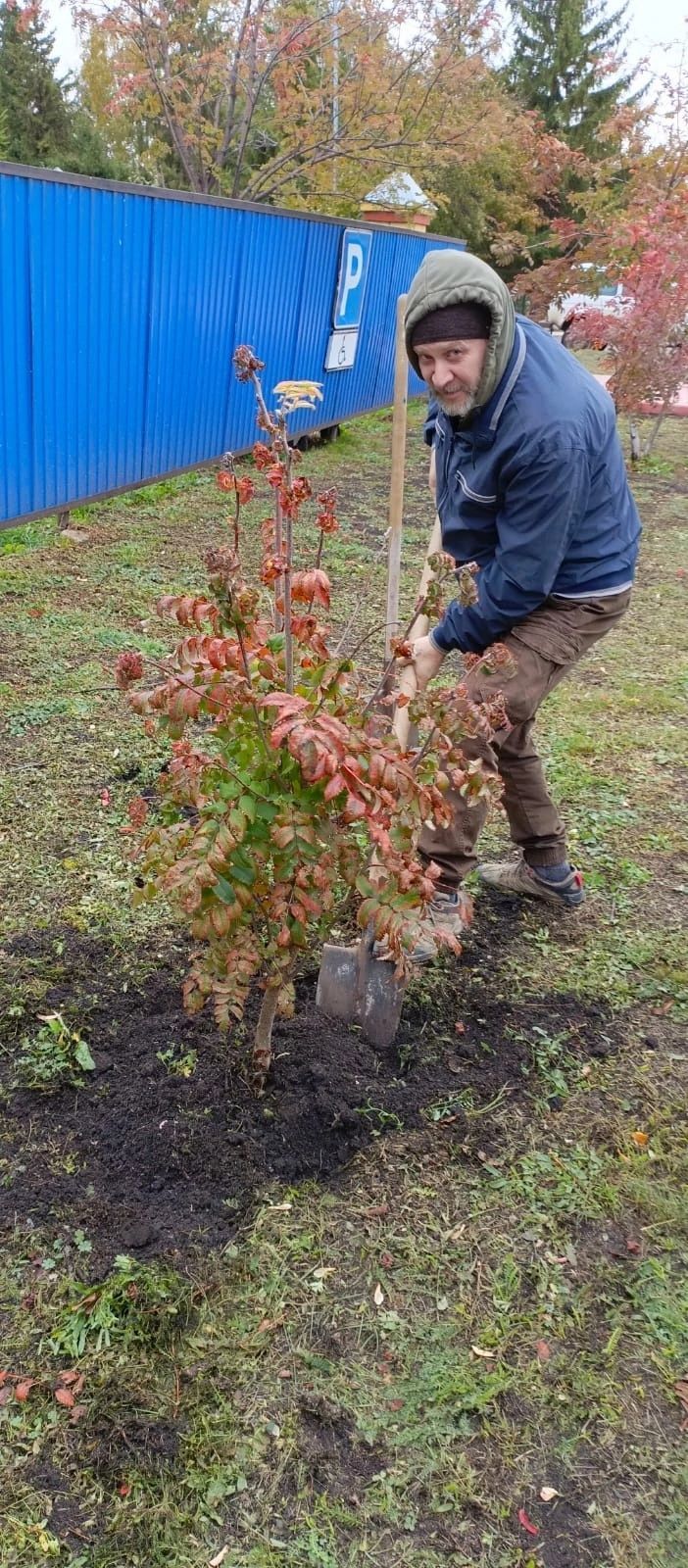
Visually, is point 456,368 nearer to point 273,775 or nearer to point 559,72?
point 273,775

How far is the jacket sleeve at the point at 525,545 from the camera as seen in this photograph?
102 inches

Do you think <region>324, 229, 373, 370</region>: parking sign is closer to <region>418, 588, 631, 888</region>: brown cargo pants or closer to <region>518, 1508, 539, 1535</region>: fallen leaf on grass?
<region>418, 588, 631, 888</region>: brown cargo pants

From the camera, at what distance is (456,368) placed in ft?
8.30

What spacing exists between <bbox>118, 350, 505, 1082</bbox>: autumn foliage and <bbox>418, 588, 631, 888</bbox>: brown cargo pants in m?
0.57

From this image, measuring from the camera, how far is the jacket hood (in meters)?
2.41

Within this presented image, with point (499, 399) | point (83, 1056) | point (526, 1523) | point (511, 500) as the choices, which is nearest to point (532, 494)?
point (511, 500)

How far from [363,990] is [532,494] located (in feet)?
4.35

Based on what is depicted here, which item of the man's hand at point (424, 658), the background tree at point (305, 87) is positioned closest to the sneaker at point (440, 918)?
the man's hand at point (424, 658)

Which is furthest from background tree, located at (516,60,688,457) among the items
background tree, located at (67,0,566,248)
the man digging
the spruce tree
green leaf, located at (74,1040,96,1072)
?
the spruce tree

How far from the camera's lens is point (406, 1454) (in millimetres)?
1908

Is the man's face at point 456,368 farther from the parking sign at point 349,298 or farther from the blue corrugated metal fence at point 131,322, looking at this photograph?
the parking sign at point 349,298

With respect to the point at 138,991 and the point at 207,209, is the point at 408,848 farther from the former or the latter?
the point at 207,209

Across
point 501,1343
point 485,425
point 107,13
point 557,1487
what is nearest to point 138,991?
point 501,1343

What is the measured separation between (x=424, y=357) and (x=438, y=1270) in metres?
2.09
